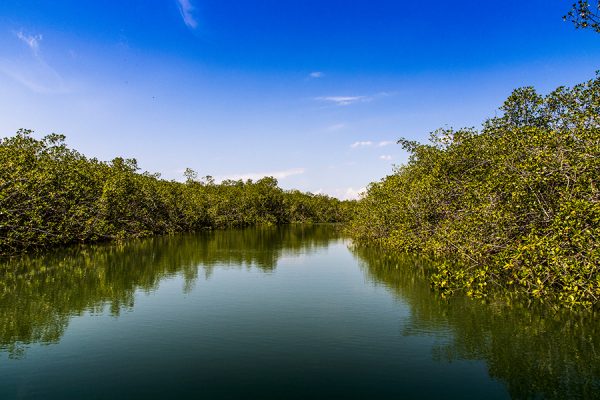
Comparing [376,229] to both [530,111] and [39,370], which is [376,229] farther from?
[39,370]

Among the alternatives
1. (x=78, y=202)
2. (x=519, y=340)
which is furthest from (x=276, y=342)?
(x=78, y=202)

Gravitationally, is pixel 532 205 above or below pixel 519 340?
above

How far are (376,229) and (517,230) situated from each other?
35400 millimetres

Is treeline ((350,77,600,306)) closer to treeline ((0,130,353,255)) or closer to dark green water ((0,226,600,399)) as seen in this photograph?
dark green water ((0,226,600,399))

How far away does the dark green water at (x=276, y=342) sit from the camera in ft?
43.7

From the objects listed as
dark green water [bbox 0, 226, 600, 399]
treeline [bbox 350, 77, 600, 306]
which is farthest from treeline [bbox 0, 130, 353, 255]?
treeline [bbox 350, 77, 600, 306]

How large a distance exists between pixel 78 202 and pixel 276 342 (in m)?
44.1

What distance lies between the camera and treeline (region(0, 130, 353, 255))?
39.0 meters

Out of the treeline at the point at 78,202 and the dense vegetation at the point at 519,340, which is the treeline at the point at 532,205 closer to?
the dense vegetation at the point at 519,340

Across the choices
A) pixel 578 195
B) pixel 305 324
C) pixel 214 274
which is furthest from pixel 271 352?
pixel 214 274

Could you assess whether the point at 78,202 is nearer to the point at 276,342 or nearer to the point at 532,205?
the point at 276,342

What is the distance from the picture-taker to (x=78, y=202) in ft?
172

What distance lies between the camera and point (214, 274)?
113 feet

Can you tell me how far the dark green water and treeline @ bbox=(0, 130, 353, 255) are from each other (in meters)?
10.7
